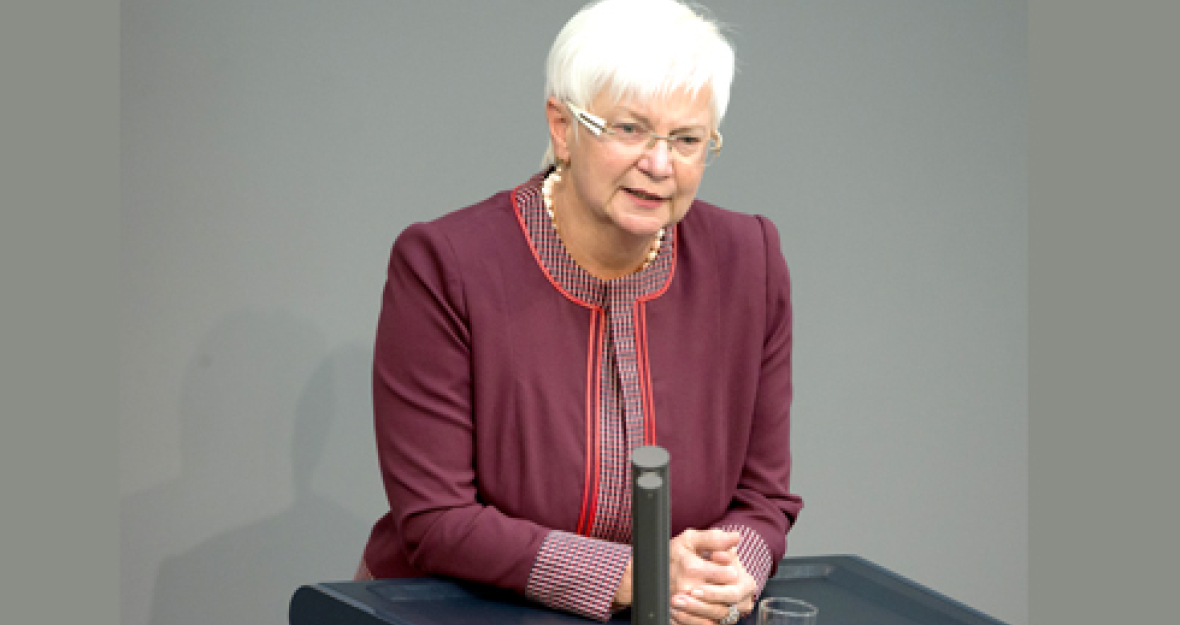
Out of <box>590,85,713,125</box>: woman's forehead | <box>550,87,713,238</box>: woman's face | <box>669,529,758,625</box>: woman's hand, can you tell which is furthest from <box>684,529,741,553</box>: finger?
<box>590,85,713,125</box>: woman's forehead

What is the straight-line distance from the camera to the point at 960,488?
144 inches

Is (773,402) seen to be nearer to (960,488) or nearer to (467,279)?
(467,279)

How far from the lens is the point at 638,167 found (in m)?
1.97

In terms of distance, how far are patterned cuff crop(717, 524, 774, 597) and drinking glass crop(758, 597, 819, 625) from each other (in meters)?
0.26

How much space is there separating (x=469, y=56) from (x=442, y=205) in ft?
1.08

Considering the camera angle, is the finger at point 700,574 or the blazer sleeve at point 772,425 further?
the blazer sleeve at point 772,425

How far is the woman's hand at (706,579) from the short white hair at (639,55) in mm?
617

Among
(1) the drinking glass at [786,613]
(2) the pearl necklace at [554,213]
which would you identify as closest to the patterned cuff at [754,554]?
(1) the drinking glass at [786,613]

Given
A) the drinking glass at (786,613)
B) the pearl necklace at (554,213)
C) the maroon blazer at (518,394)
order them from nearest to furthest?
the drinking glass at (786,613) → the maroon blazer at (518,394) → the pearl necklace at (554,213)

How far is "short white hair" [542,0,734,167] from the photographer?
1.94m

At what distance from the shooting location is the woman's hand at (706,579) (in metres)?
1.88

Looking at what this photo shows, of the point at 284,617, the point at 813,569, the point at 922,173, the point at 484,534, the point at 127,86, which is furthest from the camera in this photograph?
the point at 922,173

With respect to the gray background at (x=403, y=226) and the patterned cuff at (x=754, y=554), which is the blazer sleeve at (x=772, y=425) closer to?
the patterned cuff at (x=754, y=554)

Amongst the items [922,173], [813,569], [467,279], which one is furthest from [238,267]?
[922,173]
